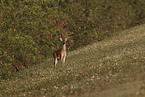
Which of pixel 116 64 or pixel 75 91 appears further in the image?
pixel 116 64

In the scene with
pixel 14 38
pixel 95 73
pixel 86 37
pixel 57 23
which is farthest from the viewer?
pixel 86 37

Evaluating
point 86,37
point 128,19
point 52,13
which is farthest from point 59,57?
point 128,19

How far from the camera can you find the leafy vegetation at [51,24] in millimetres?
22672

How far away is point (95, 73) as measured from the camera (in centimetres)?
1382

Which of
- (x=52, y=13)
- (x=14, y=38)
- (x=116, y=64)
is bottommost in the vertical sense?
(x=116, y=64)

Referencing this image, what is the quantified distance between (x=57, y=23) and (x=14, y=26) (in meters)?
12.8

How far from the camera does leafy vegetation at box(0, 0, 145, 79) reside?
22672 millimetres

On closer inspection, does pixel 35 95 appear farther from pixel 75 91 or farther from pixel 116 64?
pixel 116 64

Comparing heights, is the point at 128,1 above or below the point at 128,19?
above

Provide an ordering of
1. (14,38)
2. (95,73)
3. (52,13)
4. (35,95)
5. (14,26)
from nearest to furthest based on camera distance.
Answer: (35,95) → (95,73) → (14,38) → (14,26) → (52,13)

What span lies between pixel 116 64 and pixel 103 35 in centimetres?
2698

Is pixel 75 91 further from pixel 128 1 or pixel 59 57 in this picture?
pixel 128 1

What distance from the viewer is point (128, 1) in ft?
173

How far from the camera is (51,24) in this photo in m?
30.6
